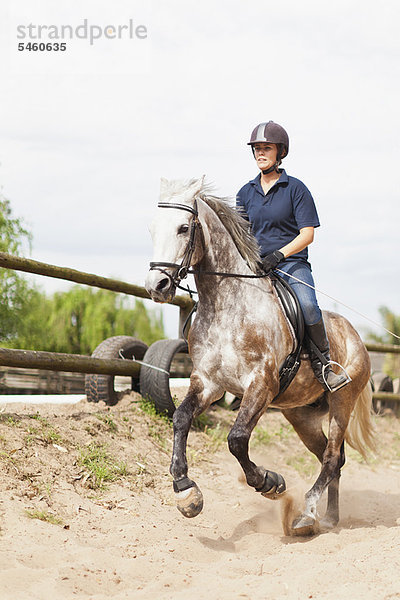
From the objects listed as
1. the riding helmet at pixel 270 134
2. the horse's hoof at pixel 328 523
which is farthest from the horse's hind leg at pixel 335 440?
the riding helmet at pixel 270 134

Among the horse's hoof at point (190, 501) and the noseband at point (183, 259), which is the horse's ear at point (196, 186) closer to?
the noseband at point (183, 259)

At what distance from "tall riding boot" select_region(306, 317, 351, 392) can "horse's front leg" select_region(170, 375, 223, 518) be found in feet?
3.15

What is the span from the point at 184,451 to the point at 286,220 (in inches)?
83.9

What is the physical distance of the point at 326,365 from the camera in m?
5.26

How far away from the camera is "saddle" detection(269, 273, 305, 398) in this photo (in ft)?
16.6

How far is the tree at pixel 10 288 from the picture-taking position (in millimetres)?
22312

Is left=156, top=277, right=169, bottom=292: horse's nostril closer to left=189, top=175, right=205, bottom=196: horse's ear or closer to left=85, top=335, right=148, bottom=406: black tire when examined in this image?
left=189, top=175, right=205, bottom=196: horse's ear

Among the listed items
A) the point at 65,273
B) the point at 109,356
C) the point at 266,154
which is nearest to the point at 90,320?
the point at 109,356

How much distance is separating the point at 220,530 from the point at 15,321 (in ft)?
63.4

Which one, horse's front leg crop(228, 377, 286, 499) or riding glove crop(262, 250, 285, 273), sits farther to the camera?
riding glove crop(262, 250, 285, 273)

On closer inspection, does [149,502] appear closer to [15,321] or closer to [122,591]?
[122,591]

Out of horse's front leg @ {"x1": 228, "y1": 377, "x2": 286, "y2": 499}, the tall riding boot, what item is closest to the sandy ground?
horse's front leg @ {"x1": 228, "y1": 377, "x2": 286, "y2": 499}

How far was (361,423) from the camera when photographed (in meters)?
6.70

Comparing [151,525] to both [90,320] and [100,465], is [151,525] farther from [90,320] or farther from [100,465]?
[90,320]
